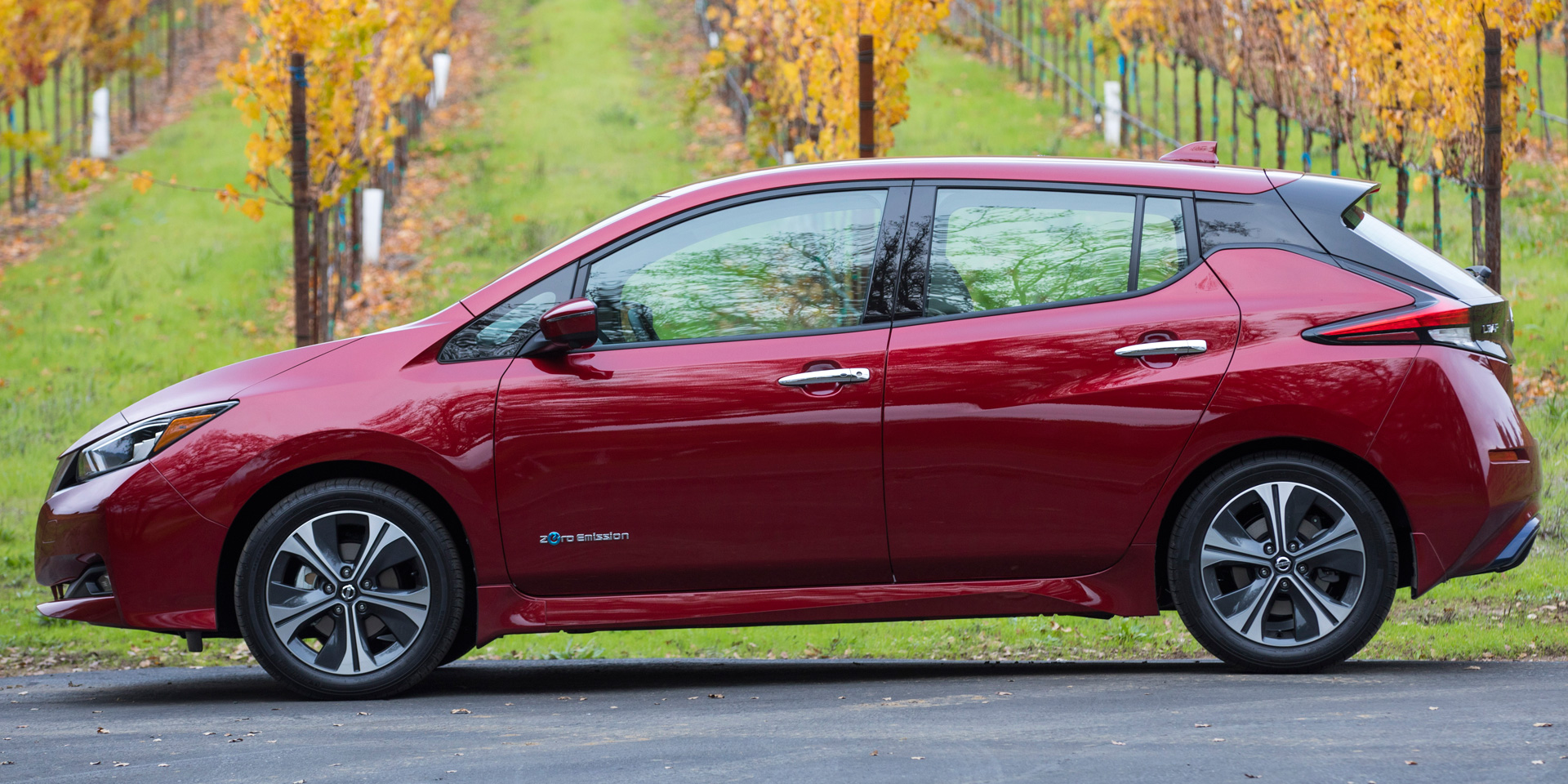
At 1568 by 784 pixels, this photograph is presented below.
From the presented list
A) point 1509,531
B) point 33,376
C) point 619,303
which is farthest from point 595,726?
point 33,376

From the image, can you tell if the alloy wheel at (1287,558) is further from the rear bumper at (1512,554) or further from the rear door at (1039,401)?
the rear bumper at (1512,554)

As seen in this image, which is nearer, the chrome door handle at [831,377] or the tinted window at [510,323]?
the chrome door handle at [831,377]

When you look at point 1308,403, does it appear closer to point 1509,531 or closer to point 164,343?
point 1509,531

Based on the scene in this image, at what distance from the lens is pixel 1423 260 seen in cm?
495

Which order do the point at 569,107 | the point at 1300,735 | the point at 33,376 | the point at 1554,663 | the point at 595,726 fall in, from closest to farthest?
the point at 1300,735
the point at 595,726
the point at 1554,663
the point at 33,376
the point at 569,107

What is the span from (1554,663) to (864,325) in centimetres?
271

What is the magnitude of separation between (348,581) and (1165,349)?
2758mm

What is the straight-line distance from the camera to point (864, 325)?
15.8ft

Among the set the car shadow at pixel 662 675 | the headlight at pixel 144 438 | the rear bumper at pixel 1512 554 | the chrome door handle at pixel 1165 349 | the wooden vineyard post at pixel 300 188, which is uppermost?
the wooden vineyard post at pixel 300 188

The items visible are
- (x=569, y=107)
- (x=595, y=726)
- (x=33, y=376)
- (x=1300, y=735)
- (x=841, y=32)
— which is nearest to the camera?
(x=1300, y=735)

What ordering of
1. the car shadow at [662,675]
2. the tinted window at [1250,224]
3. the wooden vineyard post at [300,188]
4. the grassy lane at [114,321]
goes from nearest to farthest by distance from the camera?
the tinted window at [1250,224]
the car shadow at [662,675]
the grassy lane at [114,321]
the wooden vineyard post at [300,188]

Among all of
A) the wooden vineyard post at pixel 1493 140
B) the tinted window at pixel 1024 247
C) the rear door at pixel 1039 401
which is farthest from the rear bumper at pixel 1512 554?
the wooden vineyard post at pixel 1493 140

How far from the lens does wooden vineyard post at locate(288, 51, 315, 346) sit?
9625 millimetres

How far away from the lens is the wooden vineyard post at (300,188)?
9625 mm
